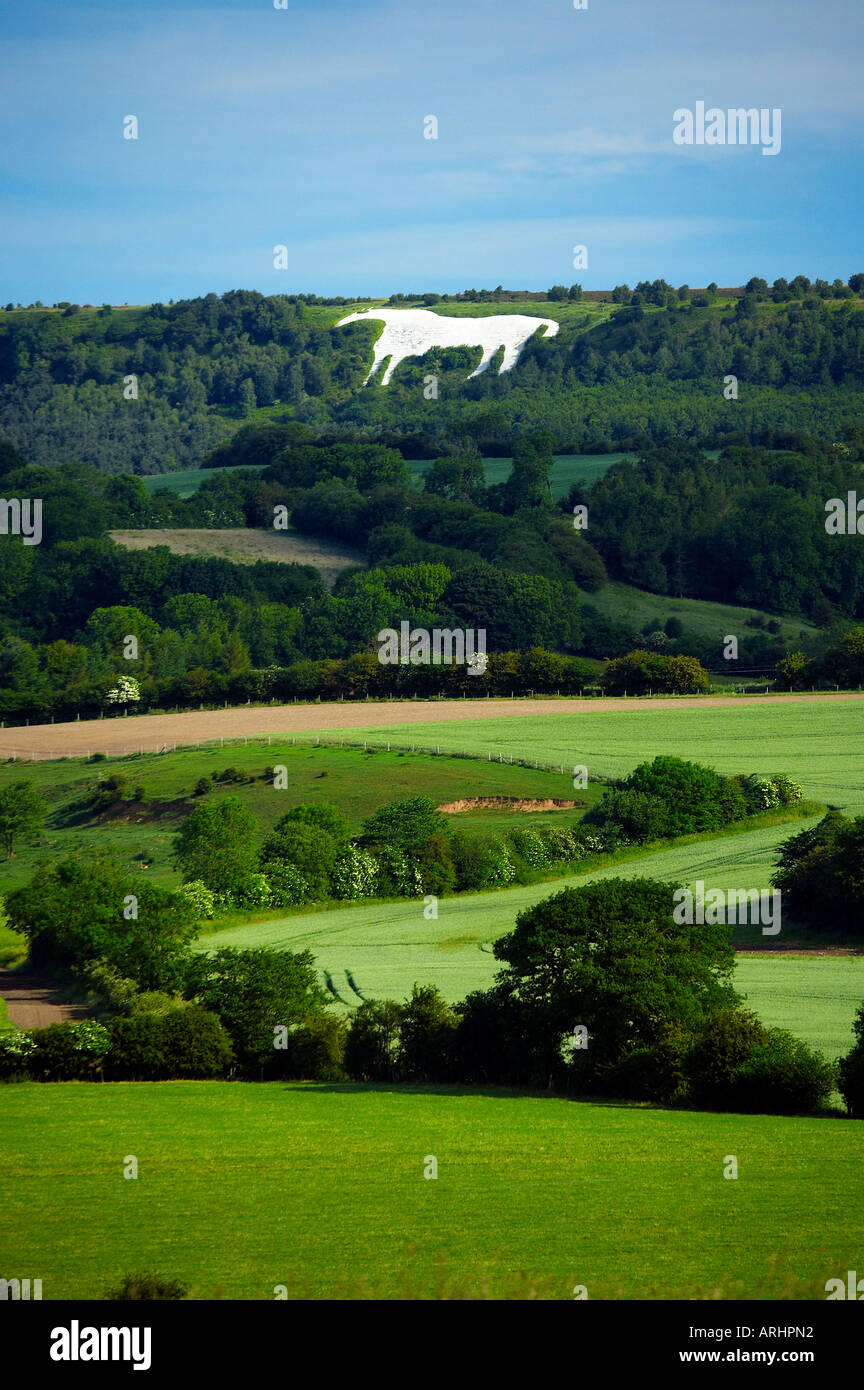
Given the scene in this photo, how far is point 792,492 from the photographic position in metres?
186

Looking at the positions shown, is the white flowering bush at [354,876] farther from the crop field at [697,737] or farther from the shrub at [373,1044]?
the shrub at [373,1044]

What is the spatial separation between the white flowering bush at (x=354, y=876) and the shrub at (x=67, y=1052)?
3351cm

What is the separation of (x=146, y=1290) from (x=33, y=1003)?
111 ft

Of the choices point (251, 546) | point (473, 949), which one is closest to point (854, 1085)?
point (473, 949)

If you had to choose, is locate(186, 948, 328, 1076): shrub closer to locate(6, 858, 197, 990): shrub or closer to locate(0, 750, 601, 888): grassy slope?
locate(6, 858, 197, 990): shrub

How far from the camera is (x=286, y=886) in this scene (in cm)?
6738

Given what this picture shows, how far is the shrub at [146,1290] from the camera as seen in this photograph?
16.1 m

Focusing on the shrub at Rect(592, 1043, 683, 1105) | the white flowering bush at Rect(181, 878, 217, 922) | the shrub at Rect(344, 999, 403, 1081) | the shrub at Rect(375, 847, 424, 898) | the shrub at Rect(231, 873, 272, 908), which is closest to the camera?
the shrub at Rect(592, 1043, 683, 1105)

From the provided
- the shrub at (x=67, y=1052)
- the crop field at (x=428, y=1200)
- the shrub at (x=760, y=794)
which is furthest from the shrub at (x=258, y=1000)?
the shrub at (x=760, y=794)

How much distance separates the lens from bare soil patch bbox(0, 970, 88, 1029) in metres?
45.4

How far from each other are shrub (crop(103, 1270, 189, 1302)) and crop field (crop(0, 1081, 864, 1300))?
0.97 meters

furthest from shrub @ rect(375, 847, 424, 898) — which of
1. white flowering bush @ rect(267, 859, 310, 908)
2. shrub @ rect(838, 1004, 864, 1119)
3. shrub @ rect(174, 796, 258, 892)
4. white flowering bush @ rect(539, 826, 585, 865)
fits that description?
shrub @ rect(838, 1004, 864, 1119)
